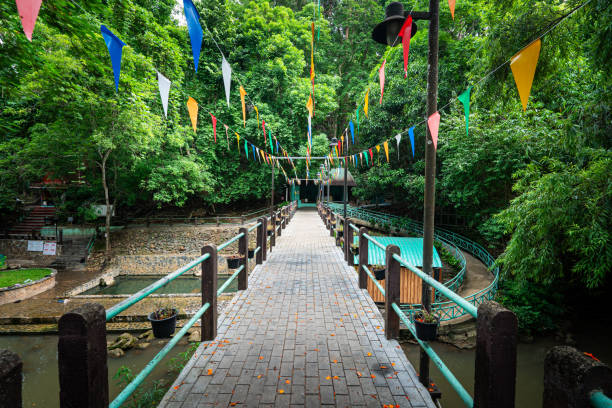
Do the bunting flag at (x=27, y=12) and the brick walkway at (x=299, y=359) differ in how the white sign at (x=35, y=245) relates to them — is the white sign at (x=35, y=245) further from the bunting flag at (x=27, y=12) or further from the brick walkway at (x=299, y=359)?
the bunting flag at (x=27, y=12)

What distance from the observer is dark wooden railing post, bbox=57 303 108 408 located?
1.43m

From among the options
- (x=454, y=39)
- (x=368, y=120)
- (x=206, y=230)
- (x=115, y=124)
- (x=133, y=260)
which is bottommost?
(x=133, y=260)

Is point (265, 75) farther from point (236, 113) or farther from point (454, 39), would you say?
point (454, 39)

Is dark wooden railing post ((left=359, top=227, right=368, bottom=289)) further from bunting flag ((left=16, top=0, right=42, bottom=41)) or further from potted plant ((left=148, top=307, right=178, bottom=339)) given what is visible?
bunting flag ((left=16, top=0, right=42, bottom=41))

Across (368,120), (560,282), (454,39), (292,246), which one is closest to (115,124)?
(292,246)

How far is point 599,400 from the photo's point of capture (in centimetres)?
97

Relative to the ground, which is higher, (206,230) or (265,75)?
(265,75)

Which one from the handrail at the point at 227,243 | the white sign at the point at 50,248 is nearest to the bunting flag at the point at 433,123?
the handrail at the point at 227,243

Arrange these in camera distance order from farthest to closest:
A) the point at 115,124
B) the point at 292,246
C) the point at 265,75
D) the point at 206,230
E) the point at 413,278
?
the point at 265,75
the point at 206,230
the point at 115,124
the point at 413,278
the point at 292,246

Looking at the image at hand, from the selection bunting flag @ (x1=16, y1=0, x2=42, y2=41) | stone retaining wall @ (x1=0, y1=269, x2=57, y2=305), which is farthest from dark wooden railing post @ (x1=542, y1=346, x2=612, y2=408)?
stone retaining wall @ (x1=0, y1=269, x2=57, y2=305)

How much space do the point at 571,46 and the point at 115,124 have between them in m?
17.5

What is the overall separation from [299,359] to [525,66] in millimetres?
3825

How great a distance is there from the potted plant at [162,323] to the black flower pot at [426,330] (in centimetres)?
240

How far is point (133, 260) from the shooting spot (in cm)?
1770
